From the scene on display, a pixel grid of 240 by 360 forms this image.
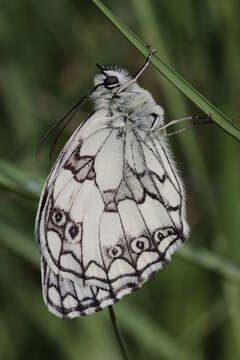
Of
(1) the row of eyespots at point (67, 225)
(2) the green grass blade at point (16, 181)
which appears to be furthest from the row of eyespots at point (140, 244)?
(2) the green grass blade at point (16, 181)

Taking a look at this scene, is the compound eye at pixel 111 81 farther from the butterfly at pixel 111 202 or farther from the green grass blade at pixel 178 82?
the green grass blade at pixel 178 82

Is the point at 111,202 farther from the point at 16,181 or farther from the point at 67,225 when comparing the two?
the point at 16,181

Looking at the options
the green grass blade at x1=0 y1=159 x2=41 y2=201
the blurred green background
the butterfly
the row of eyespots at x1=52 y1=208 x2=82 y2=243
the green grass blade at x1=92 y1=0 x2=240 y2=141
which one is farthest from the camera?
the blurred green background

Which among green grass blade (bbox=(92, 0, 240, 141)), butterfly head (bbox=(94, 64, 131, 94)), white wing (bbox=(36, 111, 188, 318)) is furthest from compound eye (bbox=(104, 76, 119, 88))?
green grass blade (bbox=(92, 0, 240, 141))

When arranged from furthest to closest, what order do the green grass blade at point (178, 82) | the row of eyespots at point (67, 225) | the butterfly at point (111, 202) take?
the row of eyespots at point (67, 225) → the butterfly at point (111, 202) → the green grass blade at point (178, 82)

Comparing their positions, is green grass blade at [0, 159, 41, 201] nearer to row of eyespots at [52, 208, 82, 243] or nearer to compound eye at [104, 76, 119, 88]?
row of eyespots at [52, 208, 82, 243]

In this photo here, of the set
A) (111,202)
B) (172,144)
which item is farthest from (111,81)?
(172,144)
